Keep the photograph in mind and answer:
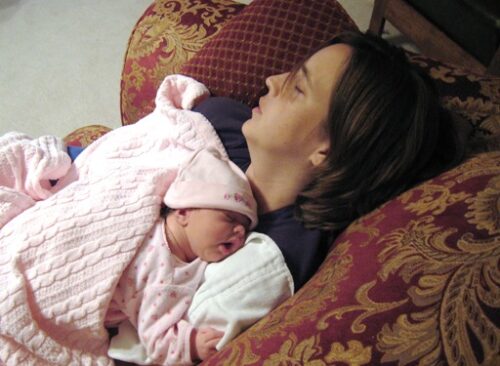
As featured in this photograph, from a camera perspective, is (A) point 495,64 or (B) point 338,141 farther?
(A) point 495,64

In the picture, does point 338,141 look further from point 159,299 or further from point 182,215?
point 159,299

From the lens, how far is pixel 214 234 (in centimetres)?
80

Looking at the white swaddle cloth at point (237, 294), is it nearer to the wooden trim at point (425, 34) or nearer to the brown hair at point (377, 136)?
the brown hair at point (377, 136)

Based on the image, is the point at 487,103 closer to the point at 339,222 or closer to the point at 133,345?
the point at 339,222

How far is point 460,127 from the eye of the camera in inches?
32.2

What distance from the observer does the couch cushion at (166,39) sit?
1.18 metres

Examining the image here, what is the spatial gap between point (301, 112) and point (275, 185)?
16cm

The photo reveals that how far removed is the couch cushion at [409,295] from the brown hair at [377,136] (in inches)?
3.2

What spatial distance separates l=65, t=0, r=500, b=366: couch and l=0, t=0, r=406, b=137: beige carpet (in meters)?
1.24

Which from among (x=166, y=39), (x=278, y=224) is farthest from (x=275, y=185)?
(x=166, y=39)

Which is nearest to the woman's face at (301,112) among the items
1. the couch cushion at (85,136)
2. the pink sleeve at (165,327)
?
the pink sleeve at (165,327)

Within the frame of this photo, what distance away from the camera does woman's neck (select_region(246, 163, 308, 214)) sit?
89cm

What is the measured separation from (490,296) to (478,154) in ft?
1.22

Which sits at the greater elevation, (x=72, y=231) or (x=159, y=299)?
(x=72, y=231)
